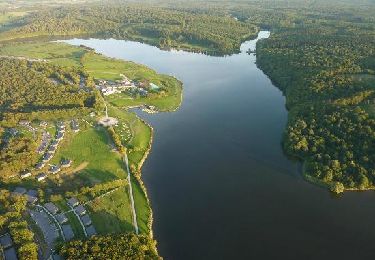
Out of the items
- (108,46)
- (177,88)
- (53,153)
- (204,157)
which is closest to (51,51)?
(108,46)

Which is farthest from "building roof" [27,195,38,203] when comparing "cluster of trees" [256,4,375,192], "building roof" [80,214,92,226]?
"cluster of trees" [256,4,375,192]

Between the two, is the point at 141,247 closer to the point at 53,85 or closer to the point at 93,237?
the point at 93,237

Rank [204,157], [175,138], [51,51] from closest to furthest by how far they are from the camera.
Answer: [204,157]
[175,138]
[51,51]

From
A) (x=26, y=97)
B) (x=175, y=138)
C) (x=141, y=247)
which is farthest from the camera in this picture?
(x=26, y=97)

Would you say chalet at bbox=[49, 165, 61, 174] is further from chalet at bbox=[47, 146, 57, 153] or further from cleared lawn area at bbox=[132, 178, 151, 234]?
cleared lawn area at bbox=[132, 178, 151, 234]

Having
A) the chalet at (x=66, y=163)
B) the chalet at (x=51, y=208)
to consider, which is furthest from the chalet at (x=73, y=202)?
the chalet at (x=66, y=163)

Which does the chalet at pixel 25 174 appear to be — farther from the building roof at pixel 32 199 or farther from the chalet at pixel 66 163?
the building roof at pixel 32 199

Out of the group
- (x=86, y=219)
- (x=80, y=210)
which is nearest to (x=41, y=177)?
(x=80, y=210)
